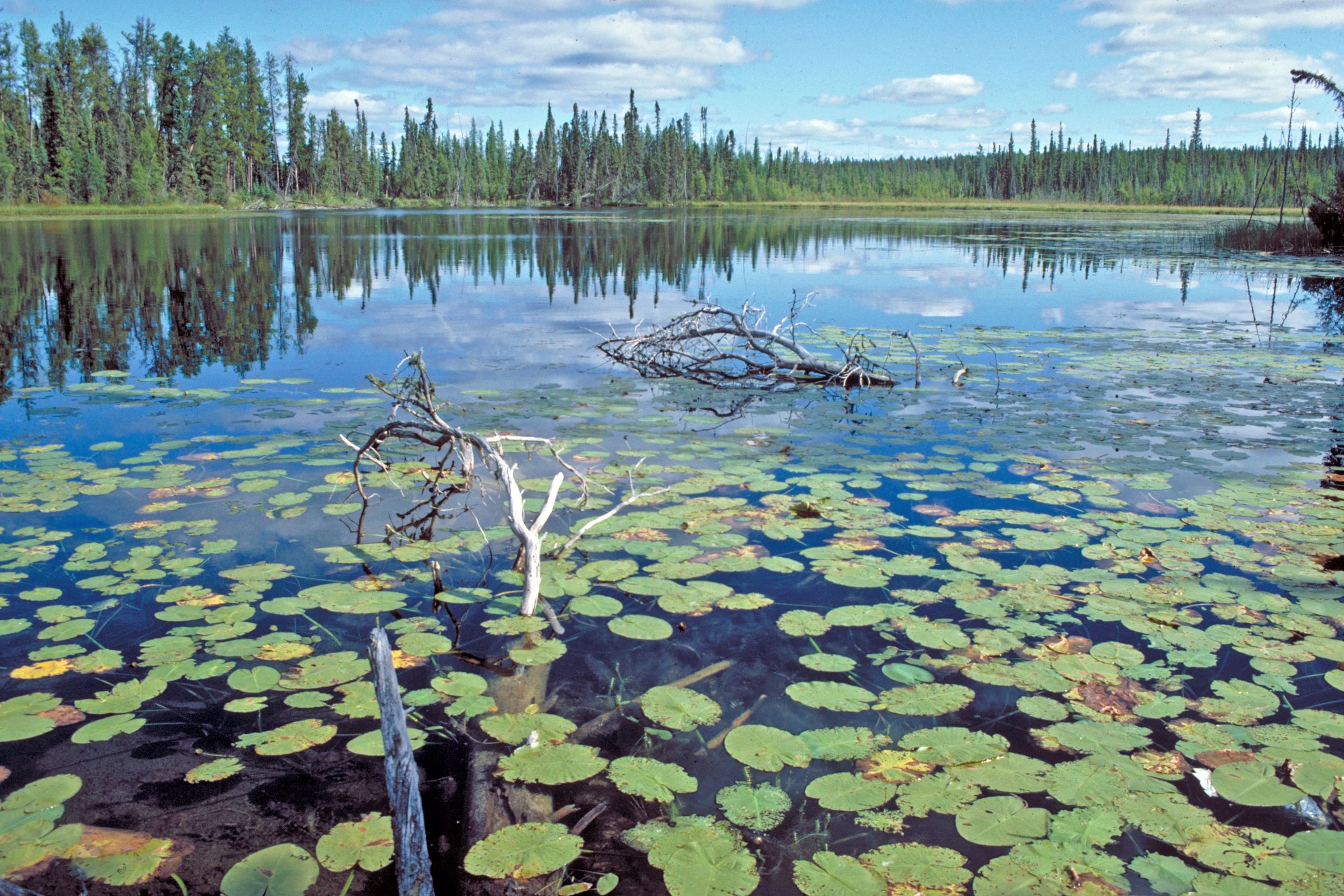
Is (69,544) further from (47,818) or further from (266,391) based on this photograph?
(266,391)

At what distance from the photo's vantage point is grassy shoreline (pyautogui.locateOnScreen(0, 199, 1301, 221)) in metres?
46.8

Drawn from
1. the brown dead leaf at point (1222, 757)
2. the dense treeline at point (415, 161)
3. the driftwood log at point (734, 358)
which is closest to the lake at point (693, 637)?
the brown dead leaf at point (1222, 757)

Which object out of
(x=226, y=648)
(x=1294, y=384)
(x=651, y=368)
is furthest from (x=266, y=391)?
(x=1294, y=384)

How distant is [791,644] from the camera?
3660mm

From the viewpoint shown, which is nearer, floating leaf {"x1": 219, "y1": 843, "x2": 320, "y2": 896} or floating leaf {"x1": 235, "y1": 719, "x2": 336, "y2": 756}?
floating leaf {"x1": 219, "y1": 843, "x2": 320, "y2": 896}

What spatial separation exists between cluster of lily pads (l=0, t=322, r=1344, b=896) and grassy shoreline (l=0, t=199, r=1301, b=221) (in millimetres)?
49569

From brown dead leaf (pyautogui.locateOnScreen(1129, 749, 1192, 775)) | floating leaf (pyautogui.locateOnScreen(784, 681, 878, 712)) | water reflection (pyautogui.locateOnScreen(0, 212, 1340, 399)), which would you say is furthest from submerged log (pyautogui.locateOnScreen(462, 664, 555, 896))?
water reflection (pyautogui.locateOnScreen(0, 212, 1340, 399))

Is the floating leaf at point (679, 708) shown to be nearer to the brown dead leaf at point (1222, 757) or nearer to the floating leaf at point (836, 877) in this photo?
the floating leaf at point (836, 877)

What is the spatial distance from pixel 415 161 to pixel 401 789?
101776mm

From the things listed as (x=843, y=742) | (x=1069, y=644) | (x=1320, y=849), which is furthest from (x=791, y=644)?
(x=1320, y=849)

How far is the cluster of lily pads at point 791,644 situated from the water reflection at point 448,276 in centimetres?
606

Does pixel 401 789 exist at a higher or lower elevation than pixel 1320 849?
higher

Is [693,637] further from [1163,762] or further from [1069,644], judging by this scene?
[1163,762]

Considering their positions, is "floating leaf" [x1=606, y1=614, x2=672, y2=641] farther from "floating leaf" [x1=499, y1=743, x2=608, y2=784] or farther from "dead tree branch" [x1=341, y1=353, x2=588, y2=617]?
"floating leaf" [x1=499, y1=743, x2=608, y2=784]
